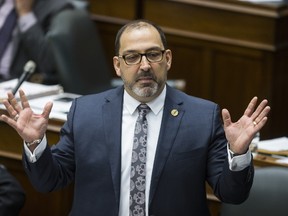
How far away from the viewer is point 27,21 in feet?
16.0

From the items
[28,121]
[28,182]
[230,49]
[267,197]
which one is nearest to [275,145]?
[267,197]

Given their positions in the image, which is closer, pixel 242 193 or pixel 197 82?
pixel 242 193

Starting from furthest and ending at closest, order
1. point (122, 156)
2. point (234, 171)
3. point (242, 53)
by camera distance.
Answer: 1. point (242, 53)
2. point (122, 156)
3. point (234, 171)

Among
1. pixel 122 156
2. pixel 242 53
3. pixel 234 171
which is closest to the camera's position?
pixel 234 171

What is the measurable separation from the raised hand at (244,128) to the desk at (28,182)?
1.19 metres

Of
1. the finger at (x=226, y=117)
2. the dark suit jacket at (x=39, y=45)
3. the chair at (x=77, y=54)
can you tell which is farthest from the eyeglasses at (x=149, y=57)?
the dark suit jacket at (x=39, y=45)

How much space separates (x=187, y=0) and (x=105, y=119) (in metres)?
2.66

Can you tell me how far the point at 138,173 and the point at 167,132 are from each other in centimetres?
15

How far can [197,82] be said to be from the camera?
5.35 meters

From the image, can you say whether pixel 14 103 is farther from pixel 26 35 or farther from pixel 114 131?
pixel 26 35

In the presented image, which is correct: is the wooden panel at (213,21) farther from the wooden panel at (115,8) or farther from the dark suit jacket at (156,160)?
the dark suit jacket at (156,160)

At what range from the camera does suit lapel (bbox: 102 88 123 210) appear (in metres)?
2.64

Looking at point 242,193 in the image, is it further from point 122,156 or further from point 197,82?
point 197,82

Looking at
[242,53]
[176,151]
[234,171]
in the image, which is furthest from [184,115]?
[242,53]
